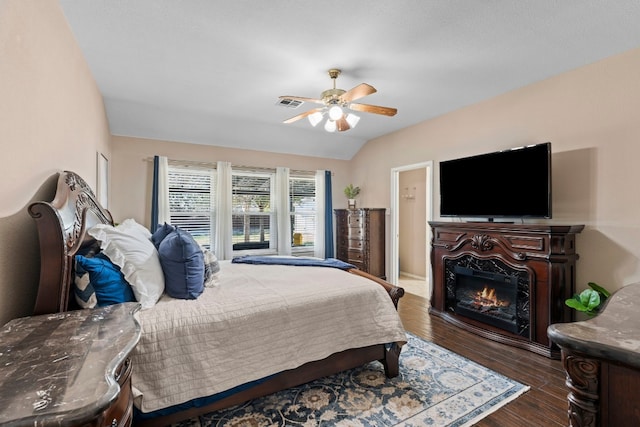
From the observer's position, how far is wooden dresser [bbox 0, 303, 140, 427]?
2.07 ft

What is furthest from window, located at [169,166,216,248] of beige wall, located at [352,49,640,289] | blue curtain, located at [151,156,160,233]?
beige wall, located at [352,49,640,289]

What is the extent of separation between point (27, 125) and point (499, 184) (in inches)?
149

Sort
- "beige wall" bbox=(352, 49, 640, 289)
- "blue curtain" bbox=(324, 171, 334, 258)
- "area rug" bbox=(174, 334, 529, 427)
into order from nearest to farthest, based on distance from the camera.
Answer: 1. "area rug" bbox=(174, 334, 529, 427)
2. "beige wall" bbox=(352, 49, 640, 289)
3. "blue curtain" bbox=(324, 171, 334, 258)

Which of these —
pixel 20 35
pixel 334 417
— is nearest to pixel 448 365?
pixel 334 417

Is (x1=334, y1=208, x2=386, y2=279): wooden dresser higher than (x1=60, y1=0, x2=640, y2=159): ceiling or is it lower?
lower

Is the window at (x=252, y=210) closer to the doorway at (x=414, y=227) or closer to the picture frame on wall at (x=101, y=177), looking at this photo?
the picture frame on wall at (x=101, y=177)

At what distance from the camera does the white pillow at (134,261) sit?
1.74 meters

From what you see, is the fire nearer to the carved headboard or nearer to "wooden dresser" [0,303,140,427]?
"wooden dresser" [0,303,140,427]

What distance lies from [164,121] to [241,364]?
143 inches

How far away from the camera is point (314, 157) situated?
18.8 ft

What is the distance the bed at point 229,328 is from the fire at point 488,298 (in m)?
1.55

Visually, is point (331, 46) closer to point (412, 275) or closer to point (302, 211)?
point (302, 211)

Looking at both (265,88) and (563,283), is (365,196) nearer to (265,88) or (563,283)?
(265,88)

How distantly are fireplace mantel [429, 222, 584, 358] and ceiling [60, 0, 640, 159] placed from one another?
151 centimetres
